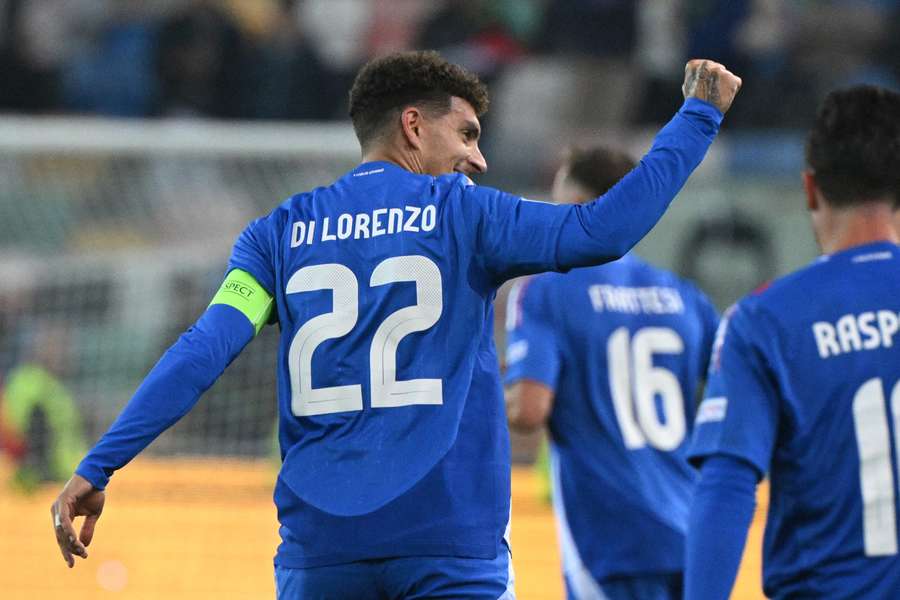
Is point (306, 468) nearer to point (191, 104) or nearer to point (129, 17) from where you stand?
point (191, 104)

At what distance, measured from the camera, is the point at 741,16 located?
1173cm

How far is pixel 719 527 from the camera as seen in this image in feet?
8.02

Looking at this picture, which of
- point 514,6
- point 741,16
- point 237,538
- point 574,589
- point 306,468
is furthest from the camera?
point 514,6

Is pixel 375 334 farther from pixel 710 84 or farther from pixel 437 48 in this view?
pixel 437 48

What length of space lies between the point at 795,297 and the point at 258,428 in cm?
828

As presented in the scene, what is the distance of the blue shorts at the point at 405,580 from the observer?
2840 mm

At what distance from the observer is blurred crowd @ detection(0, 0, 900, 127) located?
453 inches

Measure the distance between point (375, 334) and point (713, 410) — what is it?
2.42 feet

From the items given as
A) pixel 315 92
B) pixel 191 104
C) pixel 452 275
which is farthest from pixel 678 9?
pixel 452 275

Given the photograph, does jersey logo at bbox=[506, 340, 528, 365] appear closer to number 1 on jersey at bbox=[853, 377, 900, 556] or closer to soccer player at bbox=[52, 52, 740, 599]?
soccer player at bbox=[52, 52, 740, 599]

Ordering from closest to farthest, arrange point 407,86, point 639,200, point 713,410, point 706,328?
point 713,410, point 639,200, point 407,86, point 706,328

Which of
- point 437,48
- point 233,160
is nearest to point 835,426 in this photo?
point 233,160

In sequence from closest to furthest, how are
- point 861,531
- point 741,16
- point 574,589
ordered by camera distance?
point 861,531 < point 574,589 < point 741,16

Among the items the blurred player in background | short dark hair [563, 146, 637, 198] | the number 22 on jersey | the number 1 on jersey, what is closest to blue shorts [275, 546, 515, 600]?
the number 22 on jersey
